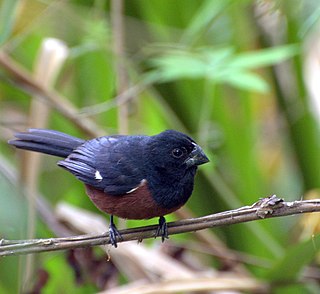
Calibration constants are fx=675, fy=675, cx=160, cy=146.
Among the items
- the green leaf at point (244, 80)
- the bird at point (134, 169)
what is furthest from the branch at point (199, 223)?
the green leaf at point (244, 80)

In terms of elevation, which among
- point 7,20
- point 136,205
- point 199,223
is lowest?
point 199,223

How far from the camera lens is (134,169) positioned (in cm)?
212

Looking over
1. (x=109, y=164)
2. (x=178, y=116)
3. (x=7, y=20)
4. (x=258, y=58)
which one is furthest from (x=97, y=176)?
(x=178, y=116)

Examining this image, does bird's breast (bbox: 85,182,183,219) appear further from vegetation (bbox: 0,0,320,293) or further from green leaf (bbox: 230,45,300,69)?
green leaf (bbox: 230,45,300,69)

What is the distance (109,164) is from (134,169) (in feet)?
0.38

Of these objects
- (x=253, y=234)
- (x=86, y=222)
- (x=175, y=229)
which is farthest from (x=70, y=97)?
(x=175, y=229)

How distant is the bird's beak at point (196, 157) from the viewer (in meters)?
2.07

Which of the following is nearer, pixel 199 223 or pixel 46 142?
pixel 199 223

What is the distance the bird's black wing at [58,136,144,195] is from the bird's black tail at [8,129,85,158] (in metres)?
0.06

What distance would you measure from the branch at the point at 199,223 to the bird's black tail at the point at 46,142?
0.58 meters

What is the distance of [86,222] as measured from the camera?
2.77 m

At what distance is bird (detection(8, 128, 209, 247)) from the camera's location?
2006mm

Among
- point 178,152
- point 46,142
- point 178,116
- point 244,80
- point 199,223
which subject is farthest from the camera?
point 178,116

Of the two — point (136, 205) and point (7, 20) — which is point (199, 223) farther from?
point (7, 20)
